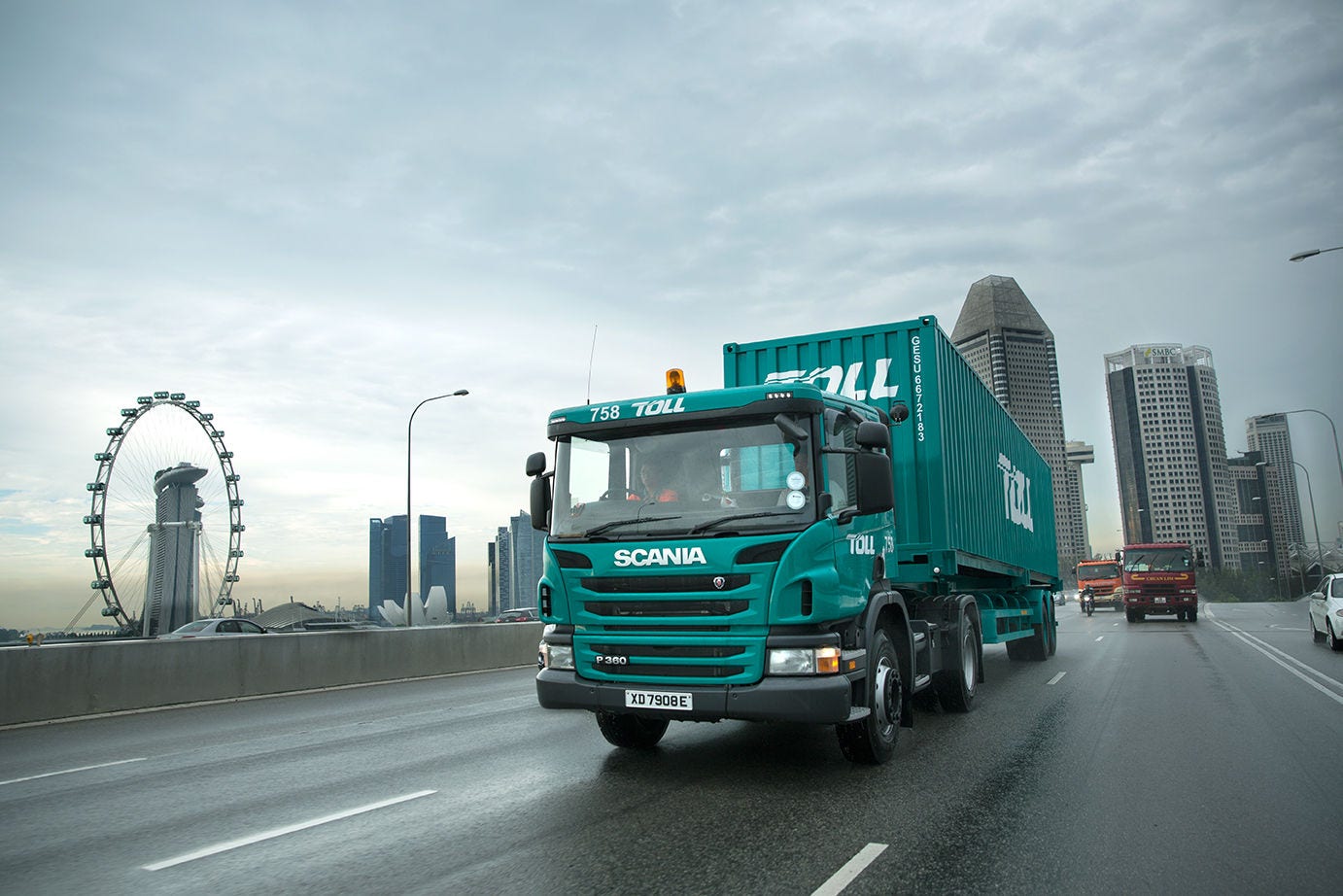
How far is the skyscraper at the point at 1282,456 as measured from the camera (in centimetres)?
15112

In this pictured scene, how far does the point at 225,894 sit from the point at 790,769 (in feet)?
12.6

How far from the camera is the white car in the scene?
16.7m

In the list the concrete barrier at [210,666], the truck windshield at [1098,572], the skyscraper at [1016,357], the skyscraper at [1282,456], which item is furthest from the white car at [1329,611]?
the skyscraper at [1016,357]

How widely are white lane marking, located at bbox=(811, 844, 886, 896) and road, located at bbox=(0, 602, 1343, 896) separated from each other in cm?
2

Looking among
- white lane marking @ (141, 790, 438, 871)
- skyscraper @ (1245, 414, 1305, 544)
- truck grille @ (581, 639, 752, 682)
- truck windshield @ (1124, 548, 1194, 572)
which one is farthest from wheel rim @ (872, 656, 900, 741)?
skyscraper @ (1245, 414, 1305, 544)

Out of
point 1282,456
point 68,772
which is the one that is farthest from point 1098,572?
point 1282,456

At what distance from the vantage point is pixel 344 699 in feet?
40.4

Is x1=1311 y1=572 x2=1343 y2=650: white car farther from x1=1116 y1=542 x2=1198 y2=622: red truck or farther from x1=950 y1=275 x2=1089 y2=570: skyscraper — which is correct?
x1=950 y1=275 x2=1089 y2=570: skyscraper

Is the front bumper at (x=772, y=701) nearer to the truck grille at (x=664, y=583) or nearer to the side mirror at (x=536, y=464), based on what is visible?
the truck grille at (x=664, y=583)

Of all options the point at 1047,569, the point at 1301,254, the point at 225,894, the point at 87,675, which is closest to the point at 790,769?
the point at 225,894

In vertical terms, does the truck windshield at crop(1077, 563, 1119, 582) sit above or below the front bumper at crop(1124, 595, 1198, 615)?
above

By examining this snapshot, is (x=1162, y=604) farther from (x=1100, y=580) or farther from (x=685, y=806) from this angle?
(x=685, y=806)

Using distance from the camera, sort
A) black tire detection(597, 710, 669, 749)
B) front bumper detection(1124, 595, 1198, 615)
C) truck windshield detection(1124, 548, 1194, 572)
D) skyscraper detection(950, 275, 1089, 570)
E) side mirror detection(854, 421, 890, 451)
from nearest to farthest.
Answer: side mirror detection(854, 421, 890, 451), black tire detection(597, 710, 669, 749), front bumper detection(1124, 595, 1198, 615), truck windshield detection(1124, 548, 1194, 572), skyscraper detection(950, 275, 1089, 570)

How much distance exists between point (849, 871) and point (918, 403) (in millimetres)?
5414
